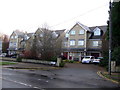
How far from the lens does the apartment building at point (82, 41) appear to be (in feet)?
153

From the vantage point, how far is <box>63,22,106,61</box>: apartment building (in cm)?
4675

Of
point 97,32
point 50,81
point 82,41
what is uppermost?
point 97,32

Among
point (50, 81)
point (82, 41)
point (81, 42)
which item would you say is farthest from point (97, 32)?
point (50, 81)

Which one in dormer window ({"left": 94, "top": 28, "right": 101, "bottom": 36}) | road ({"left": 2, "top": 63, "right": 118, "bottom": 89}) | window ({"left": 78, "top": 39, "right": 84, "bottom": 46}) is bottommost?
road ({"left": 2, "top": 63, "right": 118, "bottom": 89})

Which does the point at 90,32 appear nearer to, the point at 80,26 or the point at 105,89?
the point at 80,26

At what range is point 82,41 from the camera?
158ft

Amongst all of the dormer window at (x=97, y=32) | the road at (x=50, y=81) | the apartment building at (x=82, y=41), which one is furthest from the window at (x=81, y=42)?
the road at (x=50, y=81)

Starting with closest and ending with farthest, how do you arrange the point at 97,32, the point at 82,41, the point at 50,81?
1. the point at 50,81
2. the point at 97,32
3. the point at 82,41

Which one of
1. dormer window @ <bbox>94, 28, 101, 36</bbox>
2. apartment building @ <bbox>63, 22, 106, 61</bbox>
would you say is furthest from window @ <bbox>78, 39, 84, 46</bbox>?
dormer window @ <bbox>94, 28, 101, 36</bbox>

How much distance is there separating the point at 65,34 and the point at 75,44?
7870mm

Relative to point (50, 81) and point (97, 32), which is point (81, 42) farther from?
point (50, 81)

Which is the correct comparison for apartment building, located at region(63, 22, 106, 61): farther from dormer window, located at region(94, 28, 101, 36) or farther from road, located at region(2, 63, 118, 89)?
road, located at region(2, 63, 118, 89)

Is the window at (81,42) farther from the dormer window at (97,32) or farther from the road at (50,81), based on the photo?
the road at (50,81)

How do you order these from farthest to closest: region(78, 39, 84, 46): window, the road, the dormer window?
region(78, 39, 84, 46): window → the dormer window → the road
